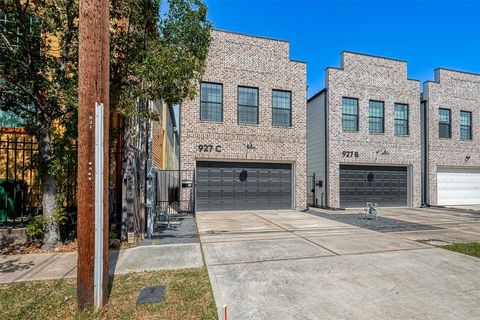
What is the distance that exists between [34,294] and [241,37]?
15.8m

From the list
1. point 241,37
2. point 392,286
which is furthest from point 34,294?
point 241,37

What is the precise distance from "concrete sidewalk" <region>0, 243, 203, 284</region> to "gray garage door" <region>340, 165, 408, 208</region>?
1381 cm

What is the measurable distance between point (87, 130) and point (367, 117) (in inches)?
729

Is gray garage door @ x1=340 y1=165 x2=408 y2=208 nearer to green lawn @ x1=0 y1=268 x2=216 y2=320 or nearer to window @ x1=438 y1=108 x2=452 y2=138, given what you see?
window @ x1=438 y1=108 x2=452 y2=138

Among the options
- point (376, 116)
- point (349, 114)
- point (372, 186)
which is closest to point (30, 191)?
point (349, 114)

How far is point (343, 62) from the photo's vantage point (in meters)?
18.6

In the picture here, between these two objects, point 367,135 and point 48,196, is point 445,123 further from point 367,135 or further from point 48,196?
point 48,196

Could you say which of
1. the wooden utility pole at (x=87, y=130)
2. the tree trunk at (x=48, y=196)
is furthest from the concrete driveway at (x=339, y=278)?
the tree trunk at (x=48, y=196)

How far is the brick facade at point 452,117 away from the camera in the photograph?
20.3 meters

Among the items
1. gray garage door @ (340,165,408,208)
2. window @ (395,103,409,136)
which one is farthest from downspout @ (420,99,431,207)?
window @ (395,103,409,136)

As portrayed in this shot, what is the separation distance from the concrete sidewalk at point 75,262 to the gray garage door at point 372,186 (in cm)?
1381

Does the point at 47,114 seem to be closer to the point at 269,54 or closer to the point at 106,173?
the point at 106,173

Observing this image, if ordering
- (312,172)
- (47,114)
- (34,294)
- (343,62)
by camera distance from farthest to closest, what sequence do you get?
1. (312,172)
2. (343,62)
3. (47,114)
4. (34,294)

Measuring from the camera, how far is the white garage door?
20.9 m
